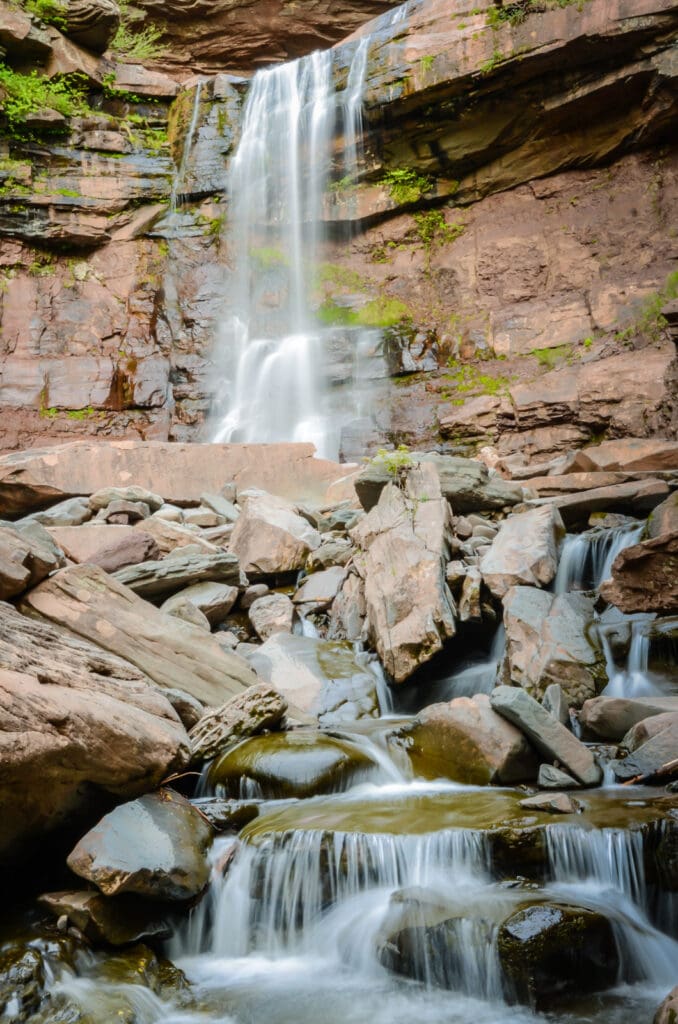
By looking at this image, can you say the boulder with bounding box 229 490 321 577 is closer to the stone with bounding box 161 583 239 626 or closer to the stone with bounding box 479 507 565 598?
the stone with bounding box 161 583 239 626

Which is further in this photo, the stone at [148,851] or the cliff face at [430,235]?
the cliff face at [430,235]

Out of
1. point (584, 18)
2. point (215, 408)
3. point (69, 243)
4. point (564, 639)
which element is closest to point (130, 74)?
point (69, 243)

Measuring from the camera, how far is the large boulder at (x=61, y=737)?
3045mm

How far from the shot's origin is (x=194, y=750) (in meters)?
4.25

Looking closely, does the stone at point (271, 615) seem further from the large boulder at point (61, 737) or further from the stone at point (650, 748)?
the stone at point (650, 748)

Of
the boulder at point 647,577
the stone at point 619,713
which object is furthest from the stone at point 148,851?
the boulder at point 647,577

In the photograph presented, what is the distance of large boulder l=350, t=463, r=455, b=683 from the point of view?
5492 millimetres

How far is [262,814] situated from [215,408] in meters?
11.2

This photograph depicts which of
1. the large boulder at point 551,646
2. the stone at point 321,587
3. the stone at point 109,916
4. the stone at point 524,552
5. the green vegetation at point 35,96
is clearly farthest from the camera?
the green vegetation at point 35,96

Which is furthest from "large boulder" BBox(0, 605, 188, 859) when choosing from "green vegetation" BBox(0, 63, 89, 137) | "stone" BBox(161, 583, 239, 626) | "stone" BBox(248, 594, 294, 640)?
"green vegetation" BBox(0, 63, 89, 137)

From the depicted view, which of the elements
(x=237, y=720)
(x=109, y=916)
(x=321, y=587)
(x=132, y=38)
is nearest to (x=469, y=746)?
(x=237, y=720)

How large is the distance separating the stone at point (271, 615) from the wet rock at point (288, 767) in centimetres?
190

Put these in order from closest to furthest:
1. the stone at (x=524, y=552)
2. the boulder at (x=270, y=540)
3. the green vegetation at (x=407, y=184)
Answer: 1. the stone at (x=524, y=552)
2. the boulder at (x=270, y=540)
3. the green vegetation at (x=407, y=184)

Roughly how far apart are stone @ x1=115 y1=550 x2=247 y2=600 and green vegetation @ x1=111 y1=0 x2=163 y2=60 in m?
15.8
